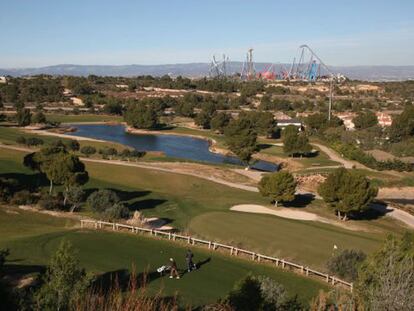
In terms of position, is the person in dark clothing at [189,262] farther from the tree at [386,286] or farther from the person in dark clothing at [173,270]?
the tree at [386,286]

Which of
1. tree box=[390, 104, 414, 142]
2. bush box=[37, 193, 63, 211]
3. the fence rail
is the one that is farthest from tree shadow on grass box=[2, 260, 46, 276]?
tree box=[390, 104, 414, 142]

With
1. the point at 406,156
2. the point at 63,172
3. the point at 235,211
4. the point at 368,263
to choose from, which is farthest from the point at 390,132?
the point at 368,263

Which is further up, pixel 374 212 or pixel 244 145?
pixel 244 145

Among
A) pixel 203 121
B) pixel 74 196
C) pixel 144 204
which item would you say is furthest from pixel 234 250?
pixel 203 121

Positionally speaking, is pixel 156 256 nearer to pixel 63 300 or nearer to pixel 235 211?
pixel 63 300

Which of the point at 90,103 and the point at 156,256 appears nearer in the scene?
the point at 156,256

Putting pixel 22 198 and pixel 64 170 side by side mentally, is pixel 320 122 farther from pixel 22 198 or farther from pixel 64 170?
pixel 22 198
